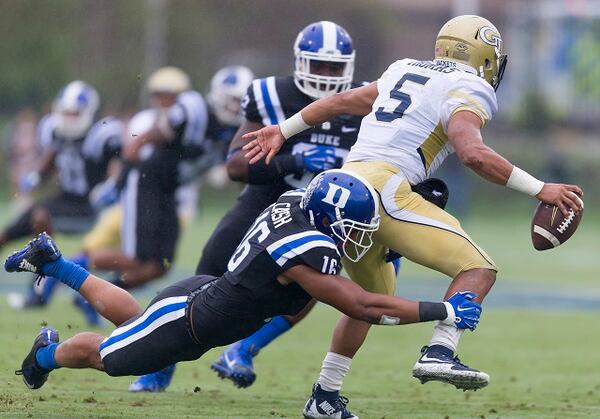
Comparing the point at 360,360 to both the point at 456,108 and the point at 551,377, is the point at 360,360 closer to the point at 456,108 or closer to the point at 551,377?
the point at 551,377

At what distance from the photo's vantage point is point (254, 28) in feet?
88.3

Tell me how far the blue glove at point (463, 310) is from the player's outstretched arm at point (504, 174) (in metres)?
0.47

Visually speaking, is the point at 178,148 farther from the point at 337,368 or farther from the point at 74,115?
the point at 337,368

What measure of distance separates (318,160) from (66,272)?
141 centimetres

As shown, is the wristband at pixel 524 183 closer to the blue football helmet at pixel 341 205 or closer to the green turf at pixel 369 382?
the blue football helmet at pixel 341 205

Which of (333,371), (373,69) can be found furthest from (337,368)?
(373,69)

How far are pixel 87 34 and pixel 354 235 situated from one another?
2147cm

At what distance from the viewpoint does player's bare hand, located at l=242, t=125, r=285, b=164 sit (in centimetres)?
580

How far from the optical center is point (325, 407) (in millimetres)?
5750

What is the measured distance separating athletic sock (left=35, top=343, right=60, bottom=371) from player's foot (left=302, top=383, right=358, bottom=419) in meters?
1.13

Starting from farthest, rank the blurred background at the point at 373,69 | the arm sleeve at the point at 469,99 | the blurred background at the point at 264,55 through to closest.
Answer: the blurred background at the point at 264,55 < the blurred background at the point at 373,69 < the arm sleeve at the point at 469,99

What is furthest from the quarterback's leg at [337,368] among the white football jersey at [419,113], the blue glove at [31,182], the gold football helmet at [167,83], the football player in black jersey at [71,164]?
the blue glove at [31,182]

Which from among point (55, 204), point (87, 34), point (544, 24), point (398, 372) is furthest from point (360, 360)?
point (544, 24)

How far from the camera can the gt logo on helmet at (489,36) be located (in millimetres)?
A: 5473
